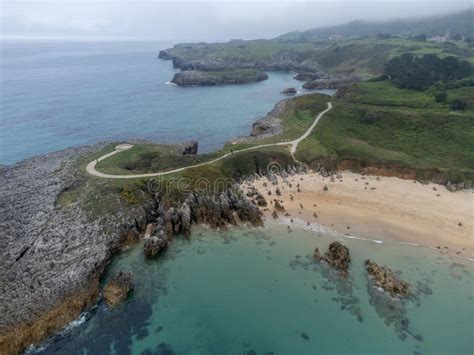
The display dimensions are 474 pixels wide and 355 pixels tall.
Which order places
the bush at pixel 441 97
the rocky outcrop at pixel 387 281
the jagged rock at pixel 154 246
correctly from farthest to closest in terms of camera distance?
the bush at pixel 441 97
the jagged rock at pixel 154 246
the rocky outcrop at pixel 387 281

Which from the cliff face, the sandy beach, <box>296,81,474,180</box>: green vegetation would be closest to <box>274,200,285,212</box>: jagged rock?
the sandy beach

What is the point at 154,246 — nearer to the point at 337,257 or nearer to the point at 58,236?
the point at 58,236

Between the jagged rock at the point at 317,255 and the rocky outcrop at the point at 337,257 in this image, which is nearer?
the rocky outcrop at the point at 337,257

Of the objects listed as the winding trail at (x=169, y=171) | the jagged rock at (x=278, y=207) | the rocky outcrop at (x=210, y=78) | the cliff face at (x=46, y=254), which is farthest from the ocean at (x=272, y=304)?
the rocky outcrop at (x=210, y=78)

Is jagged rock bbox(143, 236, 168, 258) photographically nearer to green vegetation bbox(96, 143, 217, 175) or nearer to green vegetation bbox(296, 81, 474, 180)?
green vegetation bbox(96, 143, 217, 175)

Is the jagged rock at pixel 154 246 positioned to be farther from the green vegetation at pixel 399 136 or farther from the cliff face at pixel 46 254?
the green vegetation at pixel 399 136

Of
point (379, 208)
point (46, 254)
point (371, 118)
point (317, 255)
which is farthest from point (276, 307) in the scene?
point (371, 118)
